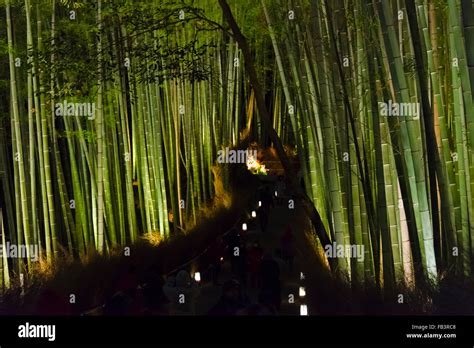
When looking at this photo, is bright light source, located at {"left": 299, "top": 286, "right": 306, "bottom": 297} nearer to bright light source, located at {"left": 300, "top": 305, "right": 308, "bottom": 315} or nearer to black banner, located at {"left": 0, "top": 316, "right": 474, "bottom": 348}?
bright light source, located at {"left": 300, "top": 305, "right": 308, "bottom": 315}

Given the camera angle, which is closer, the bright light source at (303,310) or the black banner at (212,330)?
the black banner at (212,330)

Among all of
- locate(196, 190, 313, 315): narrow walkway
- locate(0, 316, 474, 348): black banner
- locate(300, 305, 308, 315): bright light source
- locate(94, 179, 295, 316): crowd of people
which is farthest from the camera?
locate(196, 190, 313, 315): narrow walkway

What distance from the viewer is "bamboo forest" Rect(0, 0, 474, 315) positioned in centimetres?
394

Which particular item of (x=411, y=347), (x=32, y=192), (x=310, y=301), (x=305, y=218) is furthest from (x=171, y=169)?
(x=411, y=347)

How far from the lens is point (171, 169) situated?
7.99 metres

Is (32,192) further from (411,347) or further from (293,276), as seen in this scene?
(411,347)

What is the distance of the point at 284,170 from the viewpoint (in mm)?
5078

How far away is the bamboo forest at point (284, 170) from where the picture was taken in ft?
12.9

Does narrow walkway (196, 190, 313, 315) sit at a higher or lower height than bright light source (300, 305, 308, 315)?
higher

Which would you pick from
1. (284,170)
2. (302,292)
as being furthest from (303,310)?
(284,170)

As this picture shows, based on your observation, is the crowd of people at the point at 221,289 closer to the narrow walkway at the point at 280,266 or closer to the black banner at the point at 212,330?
the narrow walkway at the point at 280,266

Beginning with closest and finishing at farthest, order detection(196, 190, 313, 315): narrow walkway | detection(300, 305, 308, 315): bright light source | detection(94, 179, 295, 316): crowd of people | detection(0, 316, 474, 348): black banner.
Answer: detection(0, 316, 474, 348): black banner < detection(300, 305, 308, 315): bright light source < detection(94, 179, 295, 316): crowd of people < detection(196, 190, 313, 315): narrow walkway

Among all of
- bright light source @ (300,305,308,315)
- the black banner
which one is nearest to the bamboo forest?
bright light source @ (300,305,308,315)

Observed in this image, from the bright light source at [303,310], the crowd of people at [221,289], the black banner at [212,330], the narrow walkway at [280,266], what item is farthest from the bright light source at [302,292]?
the black banner at [212,330]
